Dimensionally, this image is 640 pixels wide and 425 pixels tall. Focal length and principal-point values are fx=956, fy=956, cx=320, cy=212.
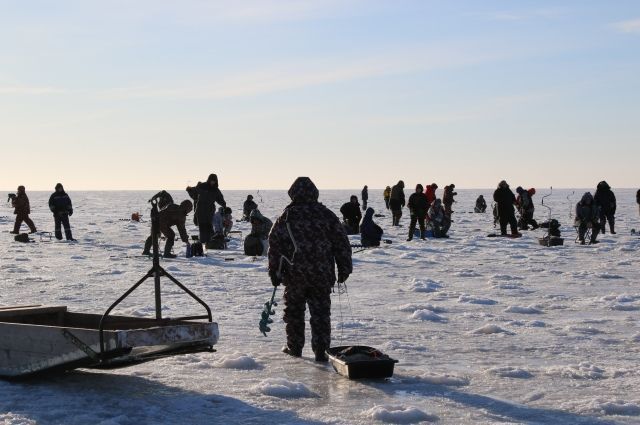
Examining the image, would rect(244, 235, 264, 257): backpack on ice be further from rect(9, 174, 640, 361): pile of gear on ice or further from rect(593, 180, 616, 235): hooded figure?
rect(593, 180, 616, 235): hooded figure

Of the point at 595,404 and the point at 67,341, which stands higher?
the point at 67,341

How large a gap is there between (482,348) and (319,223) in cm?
212

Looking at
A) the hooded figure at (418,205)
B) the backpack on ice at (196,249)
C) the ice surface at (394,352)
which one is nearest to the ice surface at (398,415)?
the ice surface at (394,352)

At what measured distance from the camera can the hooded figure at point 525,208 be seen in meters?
28.8

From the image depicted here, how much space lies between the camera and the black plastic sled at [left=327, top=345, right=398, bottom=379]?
7.65 meters

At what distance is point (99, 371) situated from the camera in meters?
7.99

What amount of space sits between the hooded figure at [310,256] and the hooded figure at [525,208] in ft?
67.4

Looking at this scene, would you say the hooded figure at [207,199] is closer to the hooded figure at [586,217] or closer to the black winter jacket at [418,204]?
the black winter jacket at [418,204]

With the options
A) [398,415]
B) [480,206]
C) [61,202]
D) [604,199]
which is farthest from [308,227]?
[480,206]

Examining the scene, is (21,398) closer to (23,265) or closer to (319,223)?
(319,223)

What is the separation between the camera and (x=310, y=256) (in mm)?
8492

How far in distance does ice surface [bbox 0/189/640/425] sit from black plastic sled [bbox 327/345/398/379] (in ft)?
0.41

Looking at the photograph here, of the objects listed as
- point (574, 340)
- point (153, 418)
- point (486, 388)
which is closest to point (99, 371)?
point (153, 418)

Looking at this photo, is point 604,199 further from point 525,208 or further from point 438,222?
point 438,222
